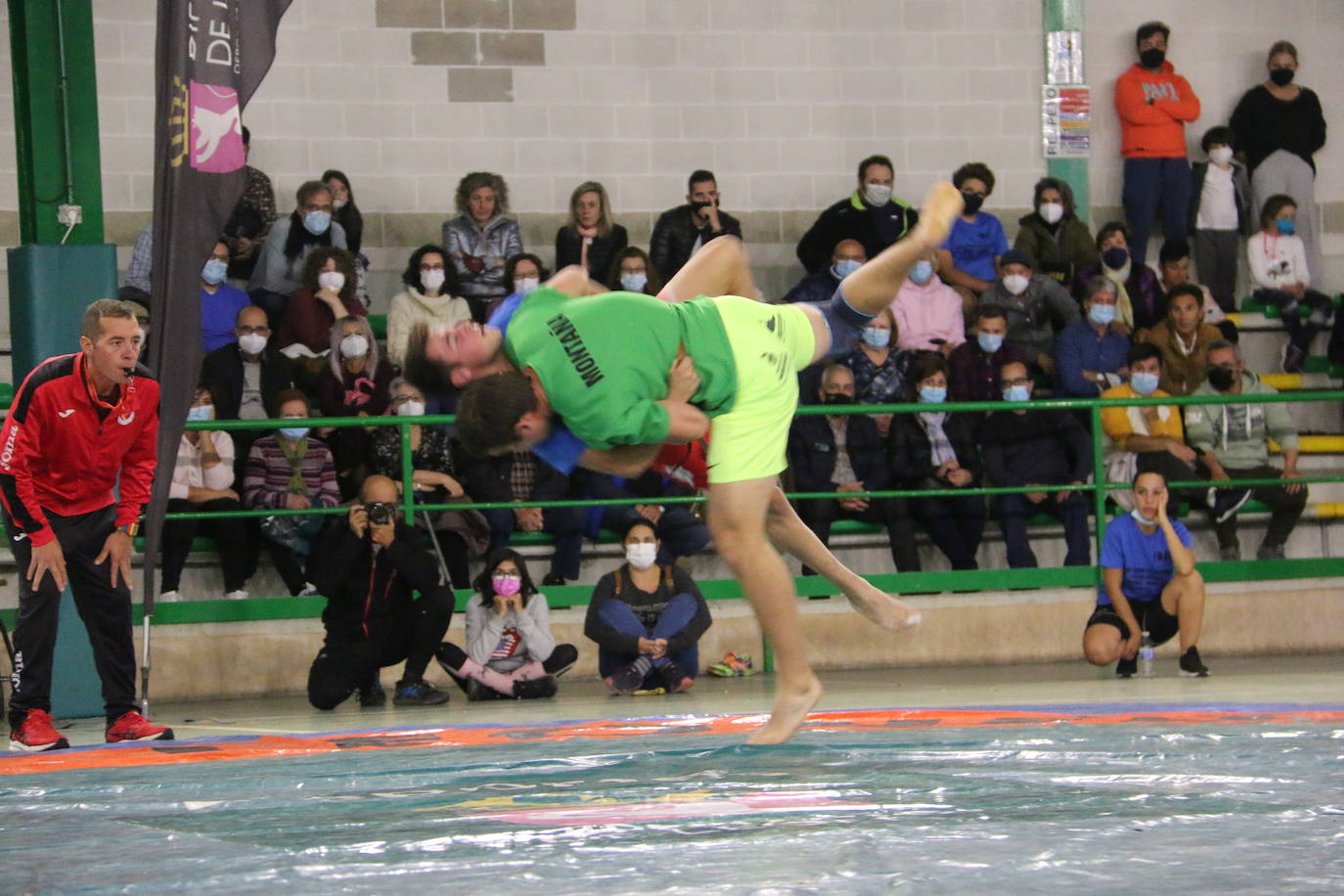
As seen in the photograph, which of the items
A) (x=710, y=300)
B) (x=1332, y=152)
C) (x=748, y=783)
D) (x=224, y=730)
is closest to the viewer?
(x=748, y=783)

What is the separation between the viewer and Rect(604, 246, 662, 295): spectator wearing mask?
29.0 ft

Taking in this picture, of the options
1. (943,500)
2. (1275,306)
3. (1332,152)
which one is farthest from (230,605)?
(1332,152)

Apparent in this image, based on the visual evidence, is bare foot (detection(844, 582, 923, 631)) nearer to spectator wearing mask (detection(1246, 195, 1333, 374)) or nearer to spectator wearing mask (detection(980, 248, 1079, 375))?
spectator wearing mask (detection(980, 248, 1079, 375))

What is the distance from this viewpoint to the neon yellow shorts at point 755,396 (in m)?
4.17

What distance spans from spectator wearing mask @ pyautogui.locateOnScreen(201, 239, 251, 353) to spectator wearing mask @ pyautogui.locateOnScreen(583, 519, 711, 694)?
8.50 ft

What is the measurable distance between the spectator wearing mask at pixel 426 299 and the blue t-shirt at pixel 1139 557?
3480 millimetres

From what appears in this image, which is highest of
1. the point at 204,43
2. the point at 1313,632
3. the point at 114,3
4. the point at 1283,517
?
the point at 114,3

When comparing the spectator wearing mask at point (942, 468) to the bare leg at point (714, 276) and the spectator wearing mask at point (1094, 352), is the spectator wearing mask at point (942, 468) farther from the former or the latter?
the bare leg at point (714, 276)

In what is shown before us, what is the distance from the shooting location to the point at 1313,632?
858 centimetres

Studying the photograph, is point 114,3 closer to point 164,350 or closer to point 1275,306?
point 164,350

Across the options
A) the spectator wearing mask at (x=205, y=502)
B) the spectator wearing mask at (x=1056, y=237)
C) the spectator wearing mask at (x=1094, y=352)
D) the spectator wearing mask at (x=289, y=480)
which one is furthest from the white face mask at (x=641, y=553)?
the spectator wearing mask at (x=1056, y=237)

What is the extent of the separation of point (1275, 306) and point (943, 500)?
3.29m

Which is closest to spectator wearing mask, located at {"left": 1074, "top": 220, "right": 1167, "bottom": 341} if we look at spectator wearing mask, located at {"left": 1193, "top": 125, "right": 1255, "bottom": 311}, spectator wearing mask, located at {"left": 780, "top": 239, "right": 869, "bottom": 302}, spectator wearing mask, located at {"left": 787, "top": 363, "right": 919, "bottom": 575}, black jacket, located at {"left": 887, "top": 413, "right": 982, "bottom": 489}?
spectator wearing mask, located at {"left": 1193, "top": 125, "right": 1255, "bottom": 311}

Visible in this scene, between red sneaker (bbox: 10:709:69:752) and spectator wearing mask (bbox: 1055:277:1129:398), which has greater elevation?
spectator wearing mask (bbox: 1055:277:1129:398)
